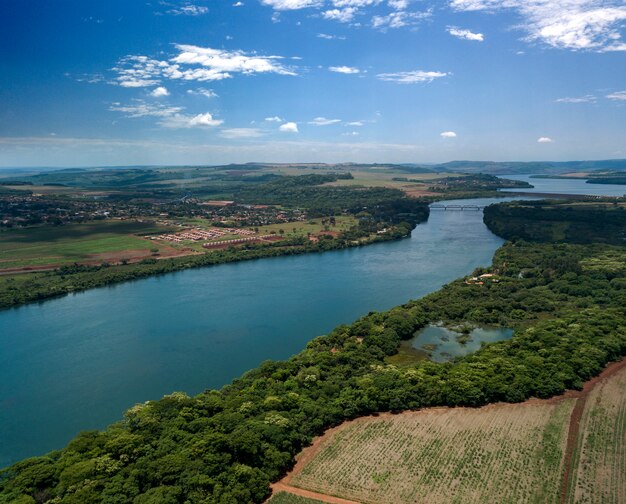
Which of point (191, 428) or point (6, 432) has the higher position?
point (191, 428)

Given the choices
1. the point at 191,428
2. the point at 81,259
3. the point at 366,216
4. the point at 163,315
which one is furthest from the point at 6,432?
the point at 366,216

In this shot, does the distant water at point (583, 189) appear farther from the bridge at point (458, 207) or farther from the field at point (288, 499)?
the field at point (288, 499)

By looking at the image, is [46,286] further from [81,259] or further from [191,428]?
[191,428]

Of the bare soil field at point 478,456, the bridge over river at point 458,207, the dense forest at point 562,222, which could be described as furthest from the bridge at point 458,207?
the bare soil field at point 478,456

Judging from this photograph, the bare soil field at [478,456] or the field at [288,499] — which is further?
the bare soil field at [478,456]

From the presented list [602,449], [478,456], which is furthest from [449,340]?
[478,456]

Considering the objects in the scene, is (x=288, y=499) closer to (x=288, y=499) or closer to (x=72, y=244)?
(x=288, y=499)

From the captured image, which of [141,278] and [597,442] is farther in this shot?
[141,278]
